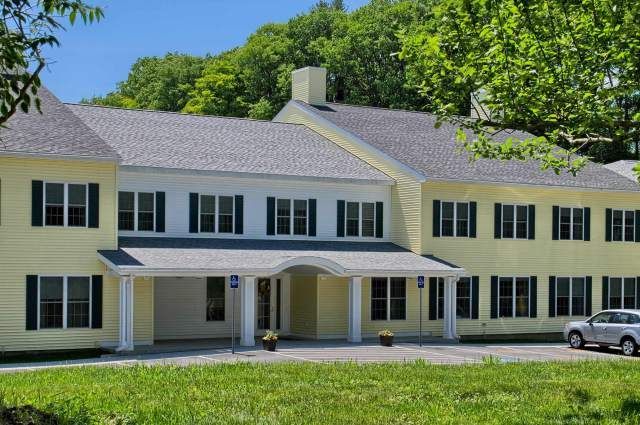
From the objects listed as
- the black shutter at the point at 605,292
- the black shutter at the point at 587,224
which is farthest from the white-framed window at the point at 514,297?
the black shutter at the point at 605,292

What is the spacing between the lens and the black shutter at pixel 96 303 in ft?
92.3

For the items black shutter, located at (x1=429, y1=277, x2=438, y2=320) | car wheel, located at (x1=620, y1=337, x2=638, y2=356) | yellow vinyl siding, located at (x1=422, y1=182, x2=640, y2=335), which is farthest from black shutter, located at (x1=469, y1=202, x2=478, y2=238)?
car wheel, located at (x1=620, y1=337, x2=638, y2=356)

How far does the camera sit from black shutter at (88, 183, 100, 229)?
28.2m

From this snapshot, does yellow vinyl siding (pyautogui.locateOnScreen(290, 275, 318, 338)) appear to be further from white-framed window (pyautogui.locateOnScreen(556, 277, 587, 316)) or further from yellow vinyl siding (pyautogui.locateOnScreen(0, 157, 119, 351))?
white-framed window (pyautogui.locateOnScreen(556, 277, 587, 316))

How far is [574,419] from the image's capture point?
14891 mm

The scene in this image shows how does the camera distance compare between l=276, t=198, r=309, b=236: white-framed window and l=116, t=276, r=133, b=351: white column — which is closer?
l=116, t=276, r=133, b=351: white column

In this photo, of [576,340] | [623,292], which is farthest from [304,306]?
[623,292]

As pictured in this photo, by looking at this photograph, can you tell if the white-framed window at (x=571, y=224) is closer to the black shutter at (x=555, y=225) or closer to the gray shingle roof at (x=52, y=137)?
the black shutter at (x=555, y=225)

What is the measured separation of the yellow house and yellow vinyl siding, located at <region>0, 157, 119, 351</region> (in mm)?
42

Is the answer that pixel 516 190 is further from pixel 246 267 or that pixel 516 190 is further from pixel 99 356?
pixel 99 356

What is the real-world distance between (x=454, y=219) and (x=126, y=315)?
13.6 m

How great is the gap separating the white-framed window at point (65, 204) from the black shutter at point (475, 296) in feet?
50.0

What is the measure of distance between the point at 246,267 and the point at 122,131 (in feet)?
27.1

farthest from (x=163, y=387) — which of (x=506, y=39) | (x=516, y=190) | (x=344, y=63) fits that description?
(x=344, y=63)
